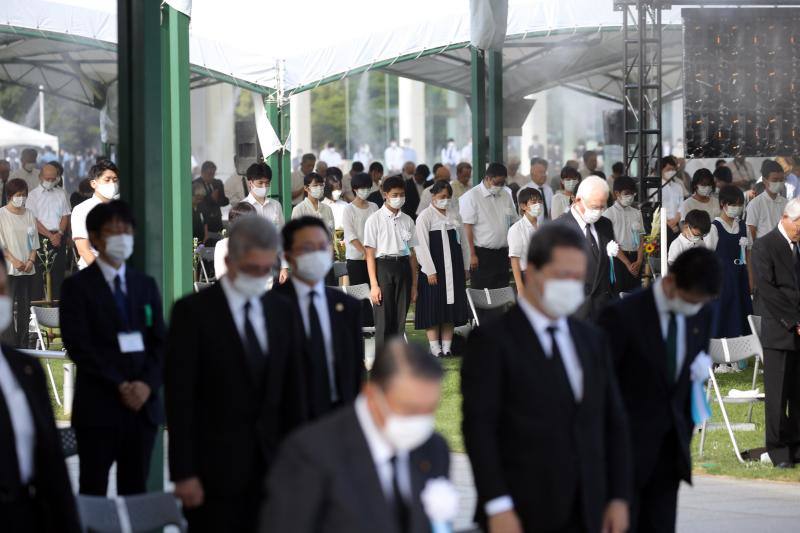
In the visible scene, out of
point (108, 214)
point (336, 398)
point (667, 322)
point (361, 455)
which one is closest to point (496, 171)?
point (108, 214)

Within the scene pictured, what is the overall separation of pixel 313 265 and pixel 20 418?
1.59 metres

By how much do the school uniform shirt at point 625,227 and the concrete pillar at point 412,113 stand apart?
59683 mm

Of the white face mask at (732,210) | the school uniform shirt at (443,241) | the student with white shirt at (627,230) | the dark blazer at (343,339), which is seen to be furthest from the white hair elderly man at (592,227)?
the dark blazer at (343,339)

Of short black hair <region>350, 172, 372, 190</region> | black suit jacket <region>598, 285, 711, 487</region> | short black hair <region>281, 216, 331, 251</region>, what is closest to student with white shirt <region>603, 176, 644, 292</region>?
short black hair <region>350, 172, 372, 190</region>

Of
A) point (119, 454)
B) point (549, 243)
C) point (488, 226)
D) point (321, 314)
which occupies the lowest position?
point (119, 454)

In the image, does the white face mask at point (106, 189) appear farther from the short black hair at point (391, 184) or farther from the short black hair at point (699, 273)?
the short black hair at point (699, 273)

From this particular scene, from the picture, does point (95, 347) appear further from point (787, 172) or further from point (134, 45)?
point (787, 172)

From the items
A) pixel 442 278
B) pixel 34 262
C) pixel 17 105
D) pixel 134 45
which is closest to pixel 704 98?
pixel 442 278

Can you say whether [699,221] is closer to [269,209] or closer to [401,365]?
[269,209]

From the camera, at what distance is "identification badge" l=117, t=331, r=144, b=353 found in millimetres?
7008

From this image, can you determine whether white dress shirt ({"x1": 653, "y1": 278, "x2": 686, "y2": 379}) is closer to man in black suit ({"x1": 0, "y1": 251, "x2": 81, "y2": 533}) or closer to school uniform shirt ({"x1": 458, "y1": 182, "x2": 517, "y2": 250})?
man in black suit ({"x1": 0, "y1": 251, "x2": 81, "y2": 533})

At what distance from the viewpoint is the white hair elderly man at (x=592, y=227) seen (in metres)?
11.9

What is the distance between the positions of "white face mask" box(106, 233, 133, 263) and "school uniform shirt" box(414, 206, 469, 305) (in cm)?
989

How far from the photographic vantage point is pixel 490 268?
1780 cm
